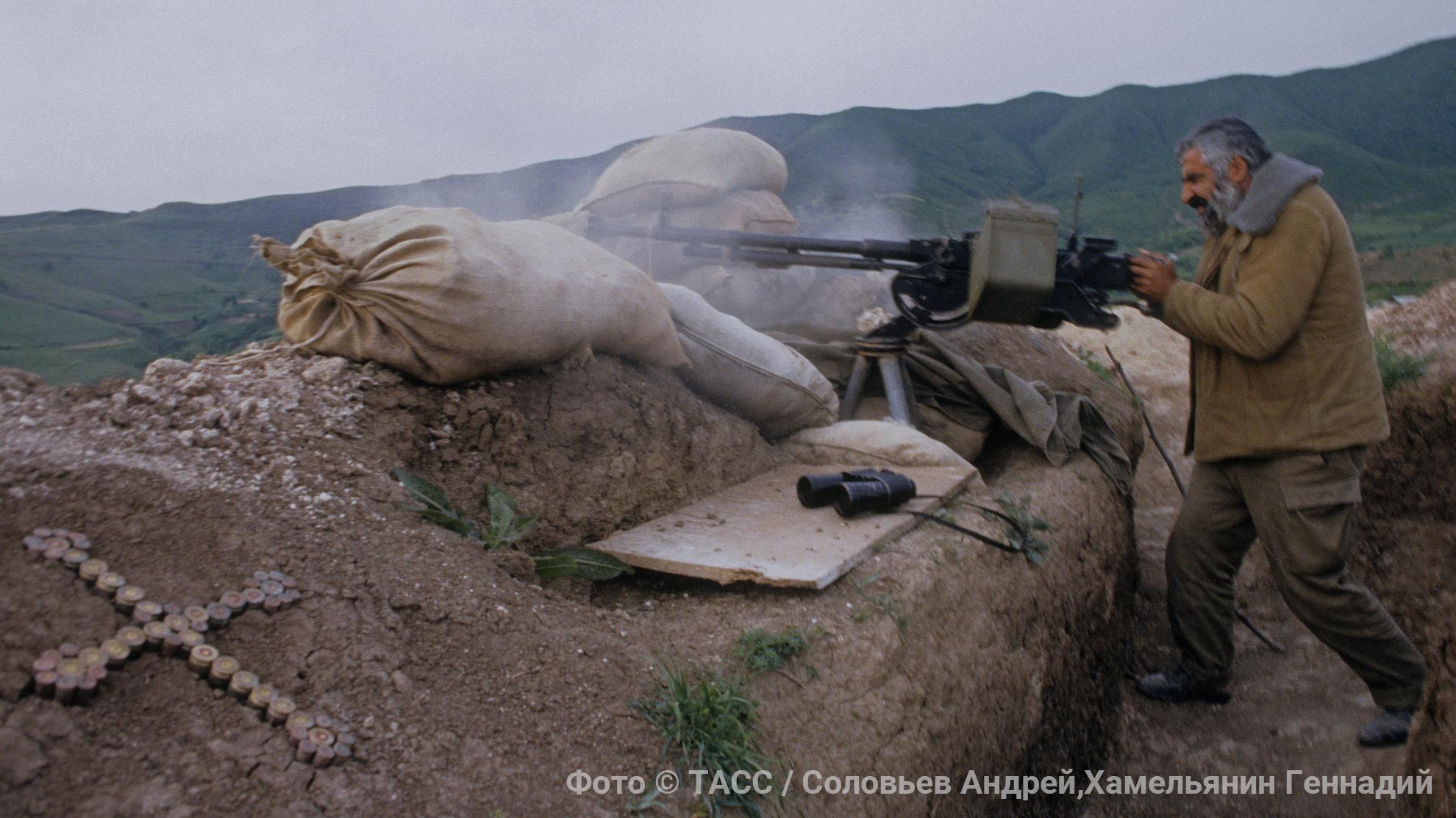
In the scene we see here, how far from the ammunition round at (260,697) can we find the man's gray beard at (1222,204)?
2.96 m

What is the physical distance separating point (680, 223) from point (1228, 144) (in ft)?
9.38

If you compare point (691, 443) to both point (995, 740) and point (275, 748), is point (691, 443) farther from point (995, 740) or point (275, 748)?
point (275, 748)

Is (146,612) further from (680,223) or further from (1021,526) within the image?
(680,223)

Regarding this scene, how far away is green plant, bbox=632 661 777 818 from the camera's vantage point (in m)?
1.71

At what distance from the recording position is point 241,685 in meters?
1.43

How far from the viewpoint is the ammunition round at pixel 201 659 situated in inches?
56.2

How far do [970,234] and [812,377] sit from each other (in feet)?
3.49

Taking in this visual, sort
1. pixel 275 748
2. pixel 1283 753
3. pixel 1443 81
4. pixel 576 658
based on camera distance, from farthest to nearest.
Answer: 1. pixel 1443 81
2. pixel 1283 753
3. pixel 576 658
4. pixel 275 748

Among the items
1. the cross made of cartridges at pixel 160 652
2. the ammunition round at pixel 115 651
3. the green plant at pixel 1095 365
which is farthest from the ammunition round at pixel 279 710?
the green plant at pixel 1095 365

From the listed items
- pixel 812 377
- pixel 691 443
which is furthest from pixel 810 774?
pixel 812 377

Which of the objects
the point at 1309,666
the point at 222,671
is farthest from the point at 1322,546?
the point at 222,671

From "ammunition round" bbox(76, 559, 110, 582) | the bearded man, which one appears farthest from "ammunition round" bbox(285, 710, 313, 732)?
the bearded man

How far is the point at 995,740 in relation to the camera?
262 centimetres

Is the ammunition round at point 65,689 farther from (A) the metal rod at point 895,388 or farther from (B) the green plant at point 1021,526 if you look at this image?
(A) the metal rod at point 895,388
